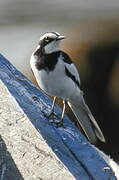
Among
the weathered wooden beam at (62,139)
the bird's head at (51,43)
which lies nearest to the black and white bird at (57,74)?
the bird's head at (51,43)

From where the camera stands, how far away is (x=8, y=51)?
10.9m

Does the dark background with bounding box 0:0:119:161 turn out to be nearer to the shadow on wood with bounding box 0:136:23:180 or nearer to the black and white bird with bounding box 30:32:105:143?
the black and white bird with bounding box 30:32:105:143

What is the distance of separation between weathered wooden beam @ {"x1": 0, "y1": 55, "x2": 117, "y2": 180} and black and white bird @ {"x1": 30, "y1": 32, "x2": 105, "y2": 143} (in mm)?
1364

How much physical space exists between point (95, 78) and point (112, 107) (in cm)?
40

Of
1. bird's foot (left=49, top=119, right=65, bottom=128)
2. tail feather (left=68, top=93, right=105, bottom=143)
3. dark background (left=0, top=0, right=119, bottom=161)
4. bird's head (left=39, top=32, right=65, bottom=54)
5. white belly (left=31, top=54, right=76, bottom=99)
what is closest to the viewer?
bird's foot (left=49, top=119, right=65, bottom=128)

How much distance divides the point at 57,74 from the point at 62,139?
195cm

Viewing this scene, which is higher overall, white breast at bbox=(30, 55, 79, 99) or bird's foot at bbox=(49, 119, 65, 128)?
bird's foot at bbox=(49, 119, 65, 128)

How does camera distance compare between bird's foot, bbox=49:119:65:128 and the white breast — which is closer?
bird's foot, bbox=49:119:65:128

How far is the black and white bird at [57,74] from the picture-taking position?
4605mm

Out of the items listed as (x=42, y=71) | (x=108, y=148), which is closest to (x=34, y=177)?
(x=42, y=71)

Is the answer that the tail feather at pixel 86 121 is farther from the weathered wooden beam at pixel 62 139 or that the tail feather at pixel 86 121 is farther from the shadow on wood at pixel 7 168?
the shadow on wood at pixel 7 168

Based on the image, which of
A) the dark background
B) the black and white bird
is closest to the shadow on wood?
the black and white bird

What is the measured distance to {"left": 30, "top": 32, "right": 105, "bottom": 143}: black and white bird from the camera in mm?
4605

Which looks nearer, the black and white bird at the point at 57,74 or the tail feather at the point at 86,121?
the tail feather at the point at 86,121
